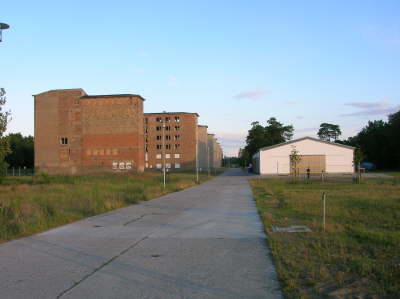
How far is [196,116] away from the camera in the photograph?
12488 cm

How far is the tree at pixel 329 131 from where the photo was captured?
160000 millimetres

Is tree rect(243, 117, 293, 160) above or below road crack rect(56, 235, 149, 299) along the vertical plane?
above

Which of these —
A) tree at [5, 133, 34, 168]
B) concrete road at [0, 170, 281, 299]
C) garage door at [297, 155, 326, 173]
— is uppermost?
tree at [5, 133, 34, 168]

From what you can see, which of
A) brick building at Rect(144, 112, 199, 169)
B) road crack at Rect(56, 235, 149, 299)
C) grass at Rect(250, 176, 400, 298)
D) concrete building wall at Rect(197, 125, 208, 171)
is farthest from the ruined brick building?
road crack at Rect(56, 235, 149, 299)

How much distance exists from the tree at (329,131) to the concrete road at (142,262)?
152806 millimetres

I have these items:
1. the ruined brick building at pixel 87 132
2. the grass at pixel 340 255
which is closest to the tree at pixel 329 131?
the ruined brick building at pixel 87 132

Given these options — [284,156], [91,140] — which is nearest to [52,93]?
[91,140]

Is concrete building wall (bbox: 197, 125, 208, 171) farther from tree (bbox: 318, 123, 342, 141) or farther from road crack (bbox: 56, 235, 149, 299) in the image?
road crack (bbox: 56, 235, 149, 299)

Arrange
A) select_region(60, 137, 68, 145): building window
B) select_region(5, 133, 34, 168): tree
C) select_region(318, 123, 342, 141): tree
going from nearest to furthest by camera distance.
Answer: select_region(60, 137, 68, 145): building window, select_region(5, 133, 34, 168): tree, select_region(318, 123, 342, 141): tree

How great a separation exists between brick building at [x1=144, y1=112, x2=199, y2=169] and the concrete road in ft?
344

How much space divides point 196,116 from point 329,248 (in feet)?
380

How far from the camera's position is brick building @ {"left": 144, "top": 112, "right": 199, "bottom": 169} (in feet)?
392

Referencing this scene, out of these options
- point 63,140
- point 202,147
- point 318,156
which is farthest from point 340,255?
point 202,147

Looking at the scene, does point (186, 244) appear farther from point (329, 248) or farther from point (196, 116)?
point (196, 116)
